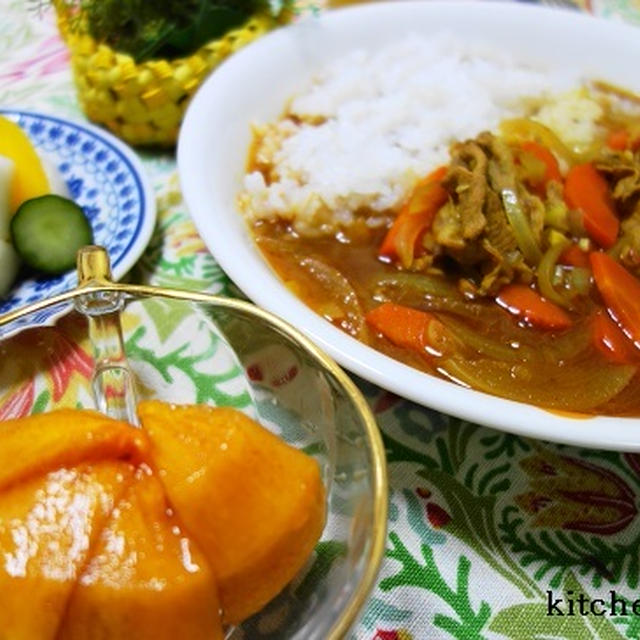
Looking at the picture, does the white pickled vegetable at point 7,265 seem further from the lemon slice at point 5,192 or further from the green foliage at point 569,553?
the green foliage at point 569,553

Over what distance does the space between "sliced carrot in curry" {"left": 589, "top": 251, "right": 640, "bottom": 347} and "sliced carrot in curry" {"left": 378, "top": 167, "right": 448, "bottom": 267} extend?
324mm

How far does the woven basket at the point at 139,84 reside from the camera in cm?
187

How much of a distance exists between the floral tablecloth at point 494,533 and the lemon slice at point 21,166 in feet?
2.18

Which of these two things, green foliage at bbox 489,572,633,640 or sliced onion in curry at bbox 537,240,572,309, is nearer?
green foliage at bbox 489,572,633,640

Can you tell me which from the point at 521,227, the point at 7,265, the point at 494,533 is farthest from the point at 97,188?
the point at 494,533

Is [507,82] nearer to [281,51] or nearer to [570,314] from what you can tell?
[281,51]

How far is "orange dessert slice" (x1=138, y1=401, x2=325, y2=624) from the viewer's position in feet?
2.78

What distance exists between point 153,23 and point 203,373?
120cm

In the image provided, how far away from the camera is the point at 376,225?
67.9 inches

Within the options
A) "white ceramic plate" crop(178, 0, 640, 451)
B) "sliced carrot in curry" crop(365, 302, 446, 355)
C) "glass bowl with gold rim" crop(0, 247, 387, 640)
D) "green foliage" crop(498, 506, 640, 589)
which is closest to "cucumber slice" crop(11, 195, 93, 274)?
"white ceramic plate" crop(178, 0, 640, 451)

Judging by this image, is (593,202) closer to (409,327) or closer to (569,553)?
(409,327)

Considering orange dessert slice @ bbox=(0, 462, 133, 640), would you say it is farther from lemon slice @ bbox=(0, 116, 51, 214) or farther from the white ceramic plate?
lemon slice @ bbox=(0, 116, 51, 214)

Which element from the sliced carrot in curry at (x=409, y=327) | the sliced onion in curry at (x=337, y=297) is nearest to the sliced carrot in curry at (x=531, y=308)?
the sliced carrot in curry at (x=409, y=327)

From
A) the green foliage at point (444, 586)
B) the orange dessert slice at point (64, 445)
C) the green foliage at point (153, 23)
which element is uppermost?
the green foliage at point (153, 23)
